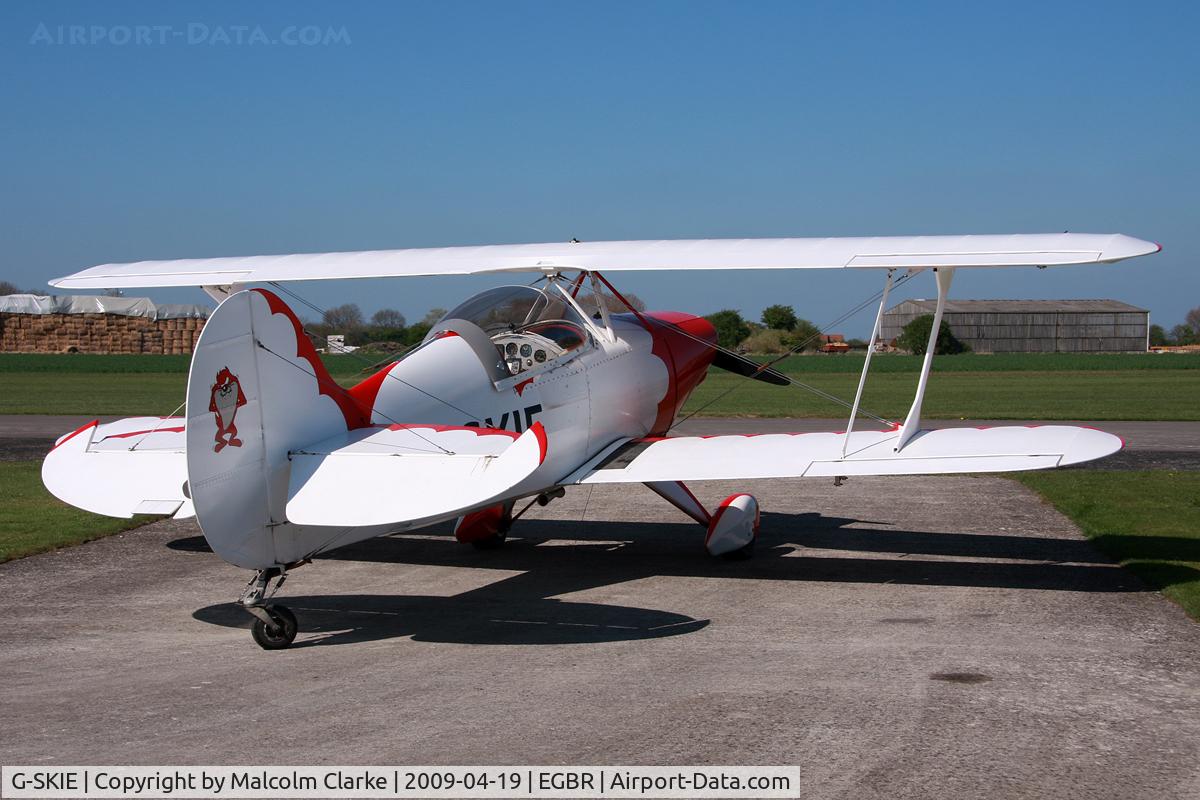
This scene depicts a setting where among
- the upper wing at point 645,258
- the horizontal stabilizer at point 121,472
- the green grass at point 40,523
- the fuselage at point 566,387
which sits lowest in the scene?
the green grass at point 40,523

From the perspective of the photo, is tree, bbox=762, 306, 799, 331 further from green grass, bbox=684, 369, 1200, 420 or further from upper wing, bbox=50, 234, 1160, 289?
upper wing, bbox=50, 234, 1160, 289

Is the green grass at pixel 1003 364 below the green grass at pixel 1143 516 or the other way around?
below

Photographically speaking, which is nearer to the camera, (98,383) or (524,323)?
(524,323)

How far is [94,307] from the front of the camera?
297ft

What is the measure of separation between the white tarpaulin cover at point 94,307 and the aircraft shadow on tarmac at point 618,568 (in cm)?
7870

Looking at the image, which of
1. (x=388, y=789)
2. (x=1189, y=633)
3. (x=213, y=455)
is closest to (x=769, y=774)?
(x=388, y=789)

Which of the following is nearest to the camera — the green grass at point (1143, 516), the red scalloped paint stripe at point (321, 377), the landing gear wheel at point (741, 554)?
the red scalloped paint stripe at point (321, 377)

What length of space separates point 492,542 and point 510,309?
89.1 inches

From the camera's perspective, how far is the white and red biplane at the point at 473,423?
6.41 m

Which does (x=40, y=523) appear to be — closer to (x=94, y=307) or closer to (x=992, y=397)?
(x=992, y=397)

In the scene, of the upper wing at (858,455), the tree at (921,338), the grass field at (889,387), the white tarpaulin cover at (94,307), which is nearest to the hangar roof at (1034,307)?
the tree at (921,338)

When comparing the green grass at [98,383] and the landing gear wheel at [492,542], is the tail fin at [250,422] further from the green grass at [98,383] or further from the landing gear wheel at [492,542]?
the green grass at [98,383]

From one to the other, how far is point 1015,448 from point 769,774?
4517mm

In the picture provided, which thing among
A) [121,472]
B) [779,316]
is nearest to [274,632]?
[121,472]
